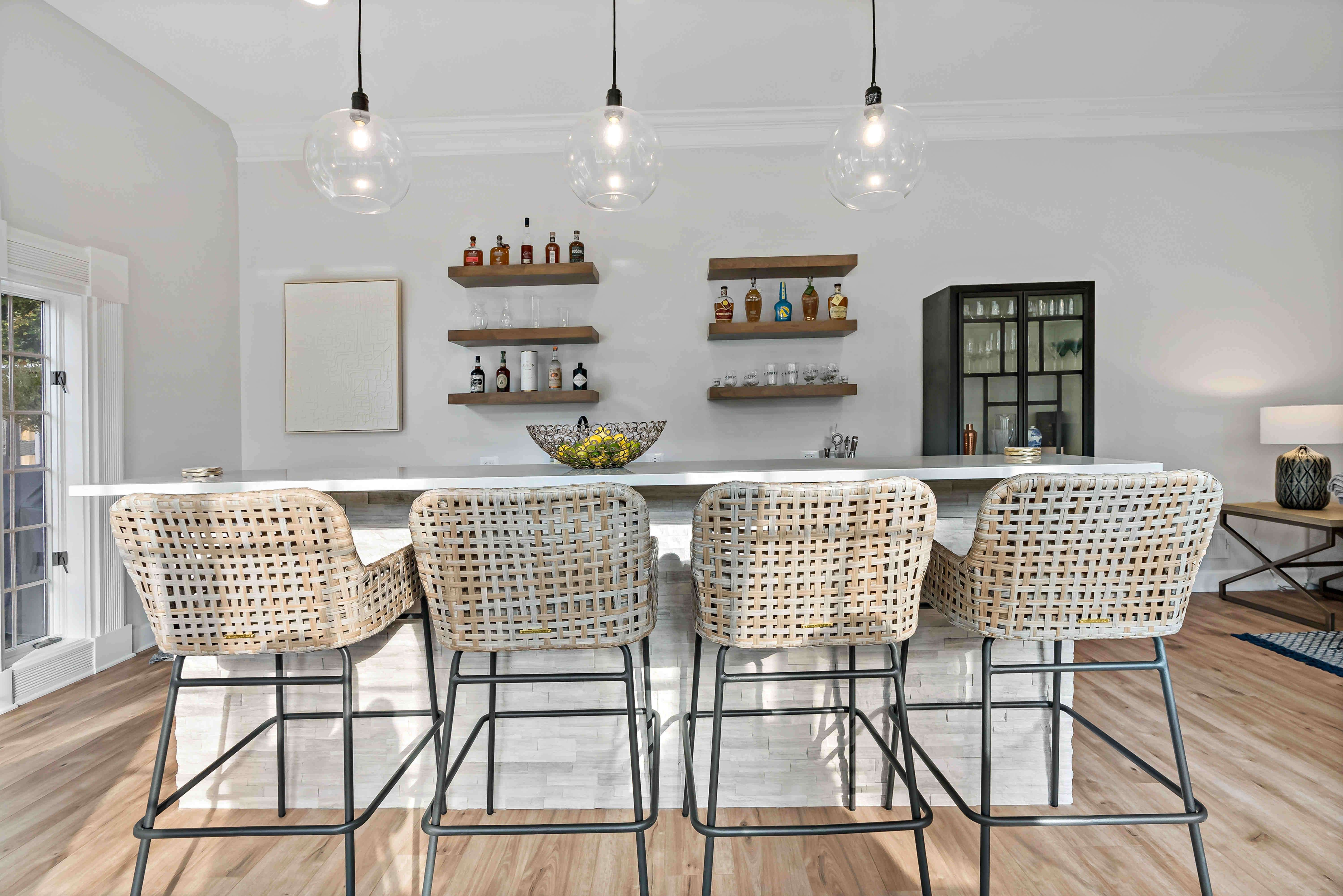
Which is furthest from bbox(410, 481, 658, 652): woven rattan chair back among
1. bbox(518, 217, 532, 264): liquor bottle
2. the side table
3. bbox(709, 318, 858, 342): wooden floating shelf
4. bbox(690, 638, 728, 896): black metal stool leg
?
the side table

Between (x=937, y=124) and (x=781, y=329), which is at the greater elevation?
(x=937, y=124)

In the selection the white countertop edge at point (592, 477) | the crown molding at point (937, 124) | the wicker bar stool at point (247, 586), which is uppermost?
the crown molding at point (937, 124)

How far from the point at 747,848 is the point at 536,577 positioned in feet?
3.22

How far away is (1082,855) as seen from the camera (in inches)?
66.6

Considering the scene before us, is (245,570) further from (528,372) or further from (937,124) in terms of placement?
(937,124)

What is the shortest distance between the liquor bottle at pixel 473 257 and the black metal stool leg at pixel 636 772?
122 inches

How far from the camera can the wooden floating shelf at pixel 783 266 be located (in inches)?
151

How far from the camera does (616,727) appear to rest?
1.90 m

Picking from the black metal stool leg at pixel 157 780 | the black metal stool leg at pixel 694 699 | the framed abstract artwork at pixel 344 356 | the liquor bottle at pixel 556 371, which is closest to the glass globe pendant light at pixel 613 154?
the black metal stool leg at pixel 694 699

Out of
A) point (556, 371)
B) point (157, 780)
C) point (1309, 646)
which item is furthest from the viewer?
point (556, 371)

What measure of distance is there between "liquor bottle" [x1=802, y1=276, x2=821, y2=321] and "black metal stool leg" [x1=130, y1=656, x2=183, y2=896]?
3379 mm

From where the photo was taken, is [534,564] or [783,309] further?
[783,309]

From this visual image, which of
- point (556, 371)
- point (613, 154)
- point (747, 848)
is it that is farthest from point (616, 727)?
point (556, 371)

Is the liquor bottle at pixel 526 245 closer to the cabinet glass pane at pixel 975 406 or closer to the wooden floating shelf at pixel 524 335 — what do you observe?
the wooden floating shelf at pixel 524 335
